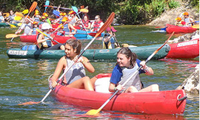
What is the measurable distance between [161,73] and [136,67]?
3.40 meters

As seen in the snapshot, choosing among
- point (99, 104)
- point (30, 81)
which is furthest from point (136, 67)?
point (30, 81)

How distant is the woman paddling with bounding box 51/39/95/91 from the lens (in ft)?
19.1

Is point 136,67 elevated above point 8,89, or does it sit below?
above

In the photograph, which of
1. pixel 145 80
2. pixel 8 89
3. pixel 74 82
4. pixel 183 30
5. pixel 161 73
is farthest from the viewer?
pixel 183 30

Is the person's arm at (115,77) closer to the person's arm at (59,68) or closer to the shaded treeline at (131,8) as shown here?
the person's arm at (59,68)

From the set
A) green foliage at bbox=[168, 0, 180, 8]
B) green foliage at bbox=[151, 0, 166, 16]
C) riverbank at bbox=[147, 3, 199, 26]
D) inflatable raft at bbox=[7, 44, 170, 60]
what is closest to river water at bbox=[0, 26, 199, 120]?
inflatable raft at bbox=[7, 44, 170, 60]

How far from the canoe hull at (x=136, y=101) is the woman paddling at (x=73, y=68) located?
0.14 meters

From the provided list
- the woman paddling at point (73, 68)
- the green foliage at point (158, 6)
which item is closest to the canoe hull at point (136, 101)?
the woman paddling at point (73, 68)

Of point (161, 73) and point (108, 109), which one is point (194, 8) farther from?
point (108, 109)

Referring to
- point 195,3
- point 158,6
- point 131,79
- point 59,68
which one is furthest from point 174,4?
point 131,79

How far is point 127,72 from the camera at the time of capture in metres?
5.20

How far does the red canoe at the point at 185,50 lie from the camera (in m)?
10.4

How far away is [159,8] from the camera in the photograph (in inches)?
999

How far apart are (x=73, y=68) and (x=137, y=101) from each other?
133cm
